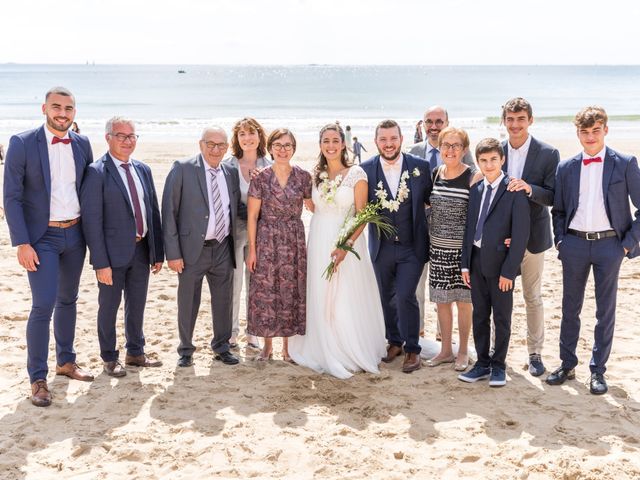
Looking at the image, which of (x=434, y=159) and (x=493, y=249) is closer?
(x=493, y=249)

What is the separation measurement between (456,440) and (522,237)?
160 cm

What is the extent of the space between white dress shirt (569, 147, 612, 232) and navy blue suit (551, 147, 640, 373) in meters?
0.03

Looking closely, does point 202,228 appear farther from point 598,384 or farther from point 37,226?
point 598,384

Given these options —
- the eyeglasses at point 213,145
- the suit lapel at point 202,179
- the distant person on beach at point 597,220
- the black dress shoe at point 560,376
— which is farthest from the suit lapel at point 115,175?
the black dress shoe at point 560,376

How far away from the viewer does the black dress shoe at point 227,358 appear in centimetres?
570

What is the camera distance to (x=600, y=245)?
485cm

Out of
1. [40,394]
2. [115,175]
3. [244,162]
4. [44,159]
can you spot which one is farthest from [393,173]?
[40,394]

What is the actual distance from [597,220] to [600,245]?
190mm

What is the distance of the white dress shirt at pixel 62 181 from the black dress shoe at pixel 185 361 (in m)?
1.55

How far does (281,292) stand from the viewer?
5582 millimetres

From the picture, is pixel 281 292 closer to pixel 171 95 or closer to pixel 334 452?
pixel 334 452

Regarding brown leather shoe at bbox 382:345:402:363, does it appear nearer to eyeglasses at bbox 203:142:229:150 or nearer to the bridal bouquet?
the bridal bouquet

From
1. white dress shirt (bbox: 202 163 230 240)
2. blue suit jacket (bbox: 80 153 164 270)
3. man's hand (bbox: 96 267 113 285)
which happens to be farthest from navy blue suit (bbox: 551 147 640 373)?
man's hand (bbox: 96 267 113 285)

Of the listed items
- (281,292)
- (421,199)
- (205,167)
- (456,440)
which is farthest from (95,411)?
(421,199)
